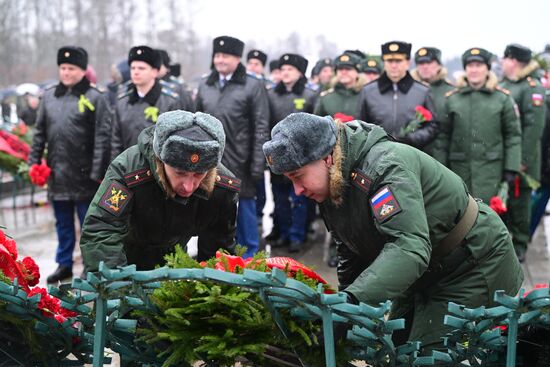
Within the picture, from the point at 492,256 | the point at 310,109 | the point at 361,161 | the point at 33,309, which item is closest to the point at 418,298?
the point at 492,256

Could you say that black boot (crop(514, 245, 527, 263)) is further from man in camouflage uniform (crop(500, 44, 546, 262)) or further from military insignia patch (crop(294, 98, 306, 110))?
military insignia patch (crop(294, 98, 306, 110))

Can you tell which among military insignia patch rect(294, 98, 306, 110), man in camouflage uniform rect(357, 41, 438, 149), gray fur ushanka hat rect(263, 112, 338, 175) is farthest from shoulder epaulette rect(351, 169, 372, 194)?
military insignia patch rect(294, 98, 306, 110)

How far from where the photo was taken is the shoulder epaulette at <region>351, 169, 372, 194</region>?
10.0 ft

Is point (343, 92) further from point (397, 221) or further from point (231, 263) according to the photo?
point (231, 263)

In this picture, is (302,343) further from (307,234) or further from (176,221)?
(307,234)

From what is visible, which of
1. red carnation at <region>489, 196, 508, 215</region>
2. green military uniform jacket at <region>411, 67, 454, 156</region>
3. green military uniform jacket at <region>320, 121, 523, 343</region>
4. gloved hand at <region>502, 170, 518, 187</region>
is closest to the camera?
green military uniform jacket at <region>320, 121, 523, 343</region>

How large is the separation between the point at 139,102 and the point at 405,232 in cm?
523

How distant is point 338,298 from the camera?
2.14 m

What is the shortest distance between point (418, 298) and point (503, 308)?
128cm

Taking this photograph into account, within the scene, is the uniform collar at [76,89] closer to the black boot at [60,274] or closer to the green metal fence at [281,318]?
the black boot at [60,274]

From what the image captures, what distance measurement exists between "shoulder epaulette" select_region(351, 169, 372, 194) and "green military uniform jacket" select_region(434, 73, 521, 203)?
530 cm

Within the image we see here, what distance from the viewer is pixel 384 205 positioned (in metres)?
2.92

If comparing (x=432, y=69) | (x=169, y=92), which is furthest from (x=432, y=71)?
(x=169, y=92)

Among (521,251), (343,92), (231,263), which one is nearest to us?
(231,263)
